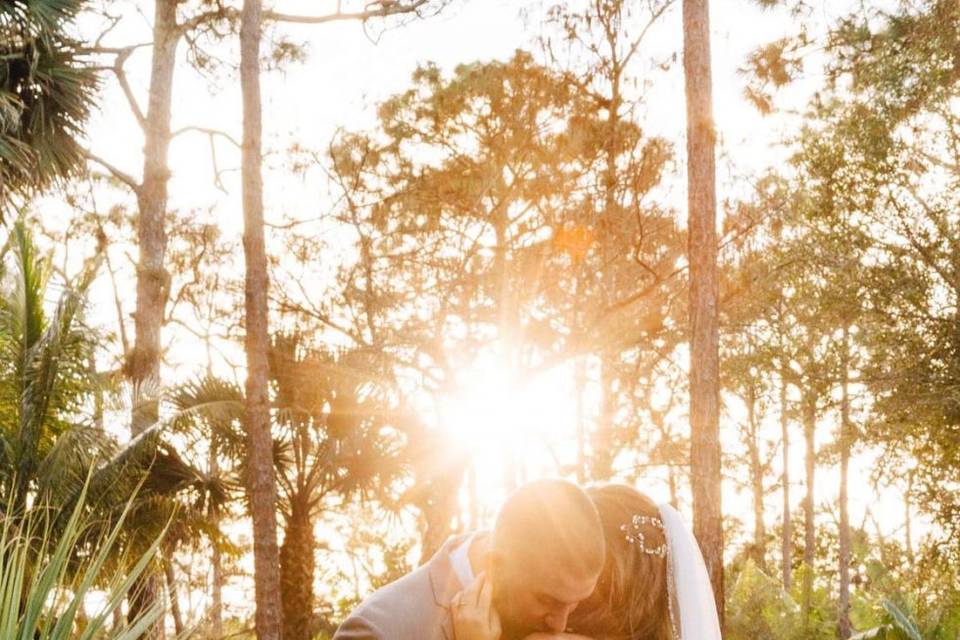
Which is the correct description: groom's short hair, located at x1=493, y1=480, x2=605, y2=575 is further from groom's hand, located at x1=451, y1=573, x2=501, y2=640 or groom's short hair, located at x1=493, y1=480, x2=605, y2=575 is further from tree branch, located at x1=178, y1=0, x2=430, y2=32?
tree branch, located at x1=178, y1=0, x2=430, y2=32

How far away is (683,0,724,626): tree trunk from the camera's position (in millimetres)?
11102

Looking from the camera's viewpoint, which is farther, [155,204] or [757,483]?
[757,483]

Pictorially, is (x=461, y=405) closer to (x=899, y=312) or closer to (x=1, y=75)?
(x=899, y=312)

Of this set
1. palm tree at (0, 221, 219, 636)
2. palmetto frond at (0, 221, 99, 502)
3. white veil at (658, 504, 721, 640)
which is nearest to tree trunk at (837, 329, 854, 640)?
palm tree at (0, 221, 219, 636)

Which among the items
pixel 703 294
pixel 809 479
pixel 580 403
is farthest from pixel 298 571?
pixel 809 479

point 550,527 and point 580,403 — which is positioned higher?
point 580,403

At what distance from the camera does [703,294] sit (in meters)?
11.6

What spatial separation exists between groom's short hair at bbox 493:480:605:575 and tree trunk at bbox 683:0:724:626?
32.5 ft

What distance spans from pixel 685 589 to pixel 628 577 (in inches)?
6.0

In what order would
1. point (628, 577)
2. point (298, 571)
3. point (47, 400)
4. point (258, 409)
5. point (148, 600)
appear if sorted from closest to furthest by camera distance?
point (628, 577) < point (47, 400) < point (258, 409) < point (148, 600) < point (298, 571)

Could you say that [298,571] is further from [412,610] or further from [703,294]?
[412,610]

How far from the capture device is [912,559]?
1712 cm

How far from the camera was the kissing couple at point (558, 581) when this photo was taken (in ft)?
3.89

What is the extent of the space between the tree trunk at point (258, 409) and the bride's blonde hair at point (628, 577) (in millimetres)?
11636
